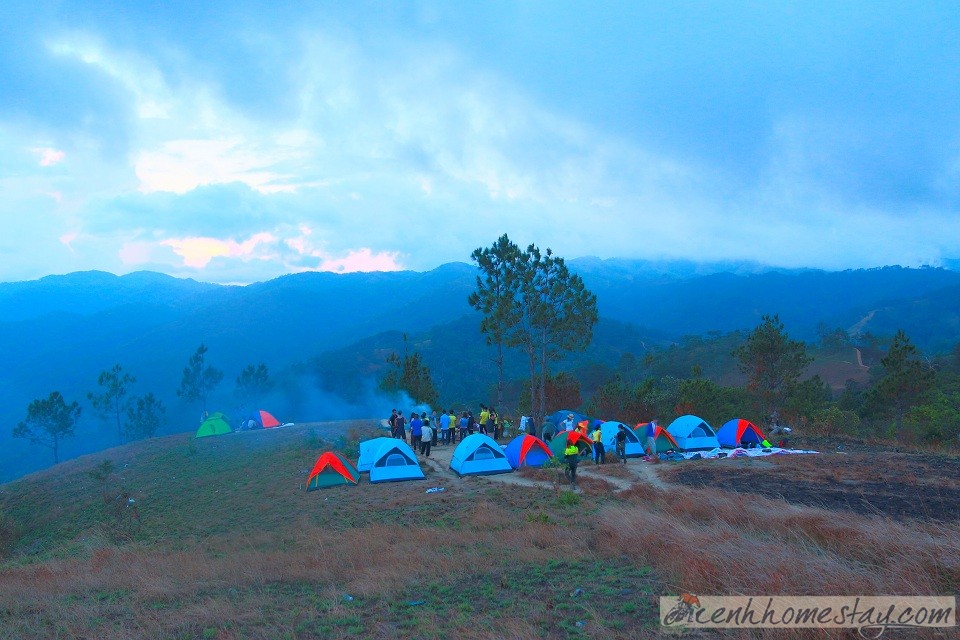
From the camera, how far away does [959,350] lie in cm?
6450

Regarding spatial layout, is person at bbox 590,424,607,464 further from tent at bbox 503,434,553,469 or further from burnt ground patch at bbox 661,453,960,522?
burnt ground patch at bbox 661,453,960,522

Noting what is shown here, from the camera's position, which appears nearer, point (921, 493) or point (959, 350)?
point (921, 493)

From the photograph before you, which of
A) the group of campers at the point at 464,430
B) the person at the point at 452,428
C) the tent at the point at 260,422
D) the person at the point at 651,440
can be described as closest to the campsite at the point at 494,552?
the group of campers at the point at 464,430

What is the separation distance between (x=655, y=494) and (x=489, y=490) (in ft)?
16.4

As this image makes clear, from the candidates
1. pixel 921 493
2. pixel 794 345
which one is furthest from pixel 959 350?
pixel 921 493

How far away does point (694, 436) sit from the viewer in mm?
23219

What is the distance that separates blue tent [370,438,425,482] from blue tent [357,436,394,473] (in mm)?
649

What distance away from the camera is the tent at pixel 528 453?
67.3ft

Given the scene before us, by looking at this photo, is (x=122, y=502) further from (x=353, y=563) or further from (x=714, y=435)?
(x=714, y=435)

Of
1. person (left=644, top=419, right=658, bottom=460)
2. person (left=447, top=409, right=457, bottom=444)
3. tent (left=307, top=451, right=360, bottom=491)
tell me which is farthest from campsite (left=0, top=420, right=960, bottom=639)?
person (left=447, top=409, right=457, bottom=444)

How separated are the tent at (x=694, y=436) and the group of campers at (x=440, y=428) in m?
7.86

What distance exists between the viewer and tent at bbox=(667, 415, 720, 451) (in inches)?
906

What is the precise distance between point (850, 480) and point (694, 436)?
841cm

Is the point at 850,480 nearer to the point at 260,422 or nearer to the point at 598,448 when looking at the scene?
the point at 598,448
